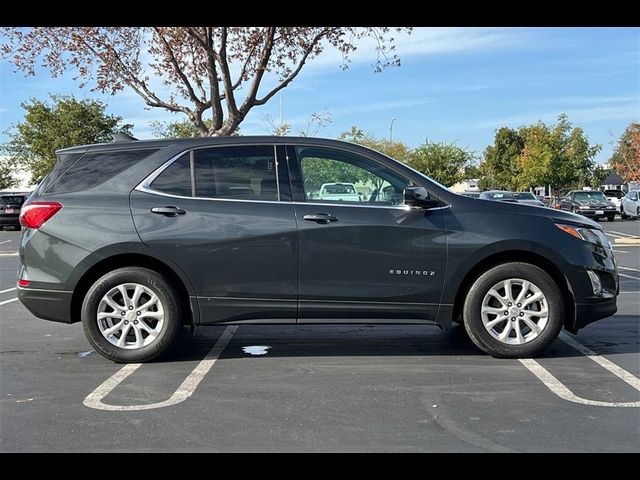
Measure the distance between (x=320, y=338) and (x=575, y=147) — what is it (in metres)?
48.8

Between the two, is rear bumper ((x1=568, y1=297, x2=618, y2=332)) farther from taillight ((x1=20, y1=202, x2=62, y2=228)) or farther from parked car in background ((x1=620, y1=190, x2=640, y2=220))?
parked car in background ((x1=620, y1=190, x2=640, y2=220))

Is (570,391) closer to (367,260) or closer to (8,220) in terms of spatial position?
(367,260)

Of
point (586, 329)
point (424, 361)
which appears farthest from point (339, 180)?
point (586, 329)

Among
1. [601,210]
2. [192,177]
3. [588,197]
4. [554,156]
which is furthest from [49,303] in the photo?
[554,156]

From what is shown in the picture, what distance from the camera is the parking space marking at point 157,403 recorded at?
448 cm

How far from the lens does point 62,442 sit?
3.84m

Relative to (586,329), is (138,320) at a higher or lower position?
higher

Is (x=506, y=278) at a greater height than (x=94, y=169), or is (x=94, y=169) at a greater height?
(x=94, y=169)

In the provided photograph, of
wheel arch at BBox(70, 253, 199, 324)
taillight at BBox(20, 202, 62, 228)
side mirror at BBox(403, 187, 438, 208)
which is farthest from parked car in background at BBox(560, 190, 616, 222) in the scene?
taillight at BBox(20, 202, 62, 228)

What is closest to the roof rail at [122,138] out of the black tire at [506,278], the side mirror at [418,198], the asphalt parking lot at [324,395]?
the asphalt parking lot at [324,395]

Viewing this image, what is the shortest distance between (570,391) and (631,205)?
33.8 m

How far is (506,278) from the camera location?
5.49 m

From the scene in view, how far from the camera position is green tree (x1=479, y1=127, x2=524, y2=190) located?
63250mm
